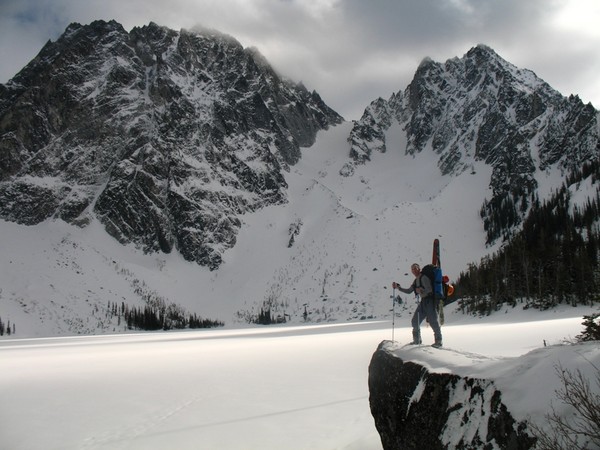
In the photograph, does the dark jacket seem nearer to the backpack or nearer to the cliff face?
the backpack

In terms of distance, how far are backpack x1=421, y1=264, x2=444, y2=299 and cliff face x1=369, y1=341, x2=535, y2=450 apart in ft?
11.0

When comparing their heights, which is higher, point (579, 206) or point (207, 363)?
point (579, 206)

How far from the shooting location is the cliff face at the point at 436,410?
522 cm

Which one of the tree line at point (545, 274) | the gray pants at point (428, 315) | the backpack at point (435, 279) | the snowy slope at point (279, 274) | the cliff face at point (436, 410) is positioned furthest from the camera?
the snowy slope at point (279, 274)

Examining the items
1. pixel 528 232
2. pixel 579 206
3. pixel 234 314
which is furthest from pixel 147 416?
pixel 234 314

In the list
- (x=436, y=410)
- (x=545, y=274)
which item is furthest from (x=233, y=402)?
(x=545, y=274)

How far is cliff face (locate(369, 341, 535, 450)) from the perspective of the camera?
17.1 ft

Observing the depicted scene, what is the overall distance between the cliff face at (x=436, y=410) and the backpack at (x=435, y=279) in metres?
3.35

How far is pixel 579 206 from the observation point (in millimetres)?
115875

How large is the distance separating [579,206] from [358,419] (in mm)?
124189

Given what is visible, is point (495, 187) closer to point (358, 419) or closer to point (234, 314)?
point (234, 314)

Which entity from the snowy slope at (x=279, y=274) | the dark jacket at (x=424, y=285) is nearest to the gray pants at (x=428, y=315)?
the dark jacket at (x=424, y=285)

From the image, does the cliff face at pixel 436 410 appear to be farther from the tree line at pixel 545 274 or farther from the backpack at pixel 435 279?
the tree line at pixel 545 274

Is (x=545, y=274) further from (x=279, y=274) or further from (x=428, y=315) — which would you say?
(x=279, y=274)
